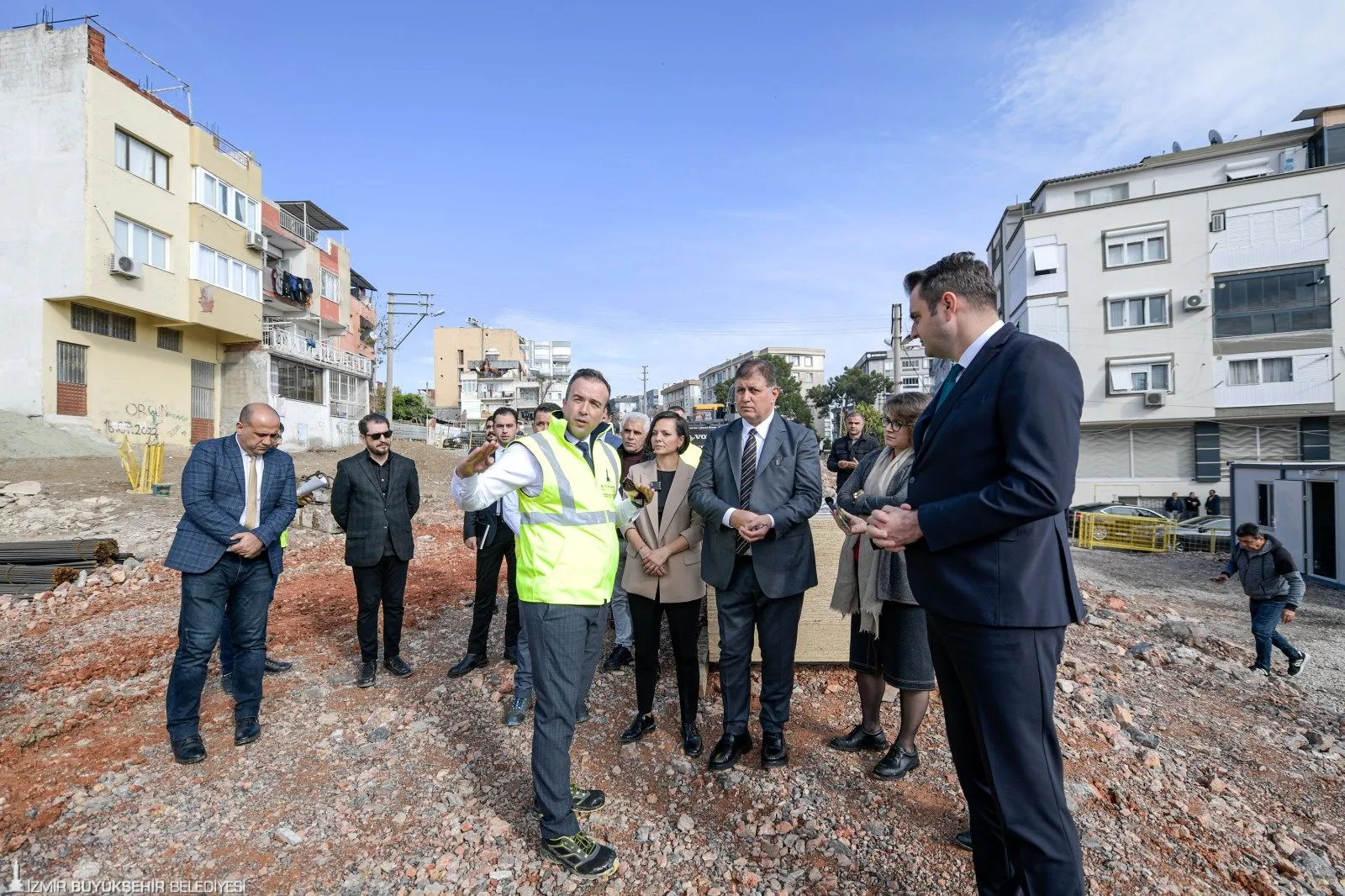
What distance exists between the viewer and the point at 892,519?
206 cm

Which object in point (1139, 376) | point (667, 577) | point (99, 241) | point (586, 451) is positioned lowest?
point (667, 577)

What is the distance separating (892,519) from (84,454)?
922 inches

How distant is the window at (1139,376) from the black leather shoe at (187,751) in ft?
102

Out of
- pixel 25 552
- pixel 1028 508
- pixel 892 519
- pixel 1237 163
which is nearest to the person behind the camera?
pixel 1028 508

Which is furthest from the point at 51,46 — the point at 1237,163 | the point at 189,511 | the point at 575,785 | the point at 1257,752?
the point at 1237,163

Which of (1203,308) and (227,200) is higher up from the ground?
(227,200)

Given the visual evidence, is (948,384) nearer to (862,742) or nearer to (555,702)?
(555,702)

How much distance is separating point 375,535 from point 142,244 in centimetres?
2242

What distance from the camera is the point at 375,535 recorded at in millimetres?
4977

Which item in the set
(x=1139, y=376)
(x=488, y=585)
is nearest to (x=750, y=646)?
(x=488, y=585)

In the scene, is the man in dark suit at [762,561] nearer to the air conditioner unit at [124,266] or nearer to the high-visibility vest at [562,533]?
the high-visibility vest at [562,533]

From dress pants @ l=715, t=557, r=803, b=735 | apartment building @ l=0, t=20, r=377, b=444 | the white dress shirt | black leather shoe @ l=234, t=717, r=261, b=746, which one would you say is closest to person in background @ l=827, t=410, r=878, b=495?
dress pants @ l=715, t=557, r=803, b=735

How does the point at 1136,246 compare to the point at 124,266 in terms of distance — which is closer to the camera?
the point at 124,266

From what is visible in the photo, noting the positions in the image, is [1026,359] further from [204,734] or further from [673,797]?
[204,734]
